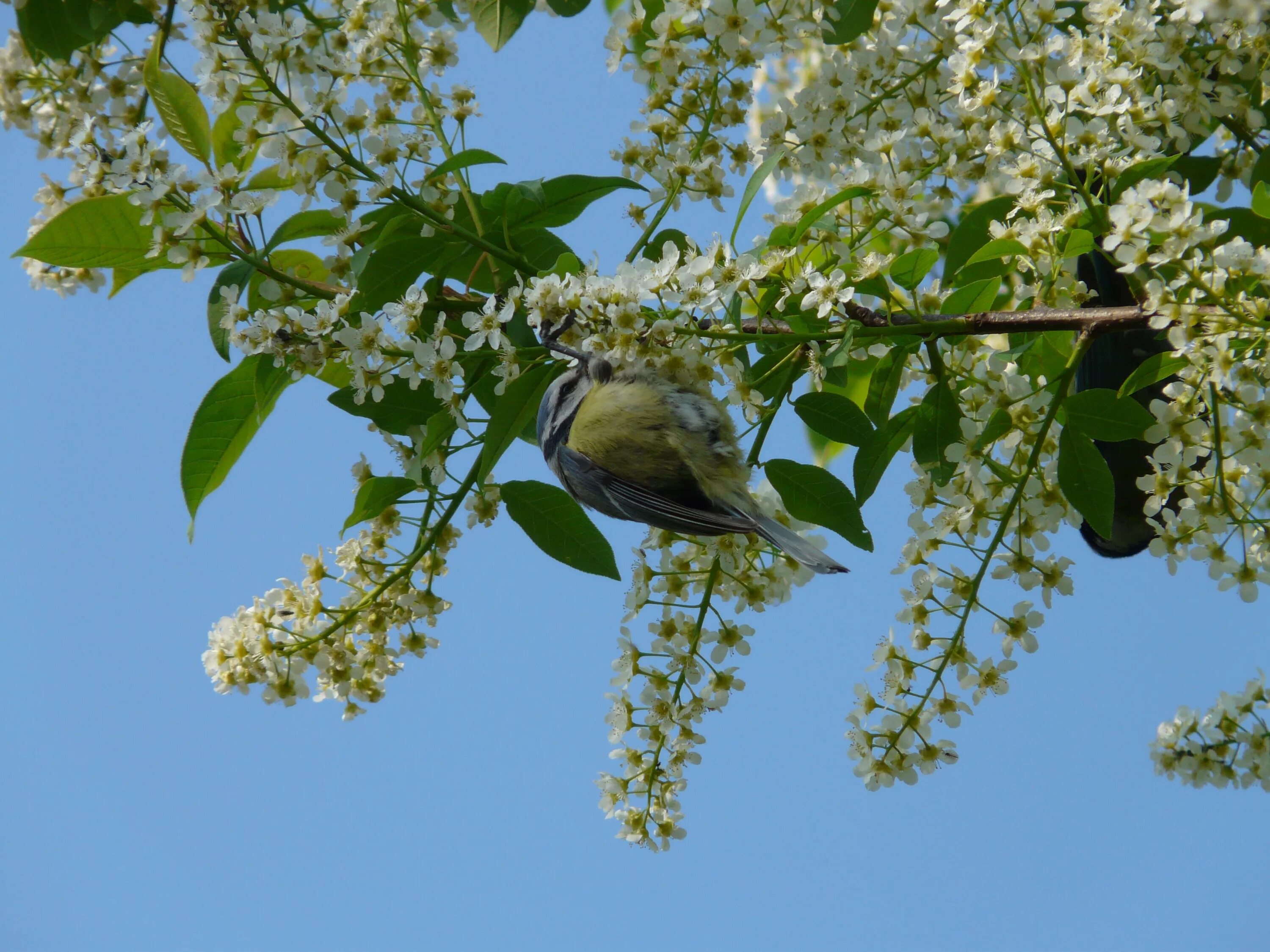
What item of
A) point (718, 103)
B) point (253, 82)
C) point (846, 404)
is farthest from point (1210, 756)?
point (253, 82)

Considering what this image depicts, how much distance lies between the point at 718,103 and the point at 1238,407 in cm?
126

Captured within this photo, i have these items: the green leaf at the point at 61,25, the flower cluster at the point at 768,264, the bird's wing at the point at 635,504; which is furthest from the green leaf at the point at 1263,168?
the green leaf at the point at 61,25

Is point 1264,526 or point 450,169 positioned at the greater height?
point 450,169

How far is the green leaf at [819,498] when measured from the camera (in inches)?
88.4

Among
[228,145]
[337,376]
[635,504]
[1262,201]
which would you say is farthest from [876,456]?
[228,145]

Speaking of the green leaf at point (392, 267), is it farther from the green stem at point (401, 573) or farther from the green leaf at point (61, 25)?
the green leaf at point (61, 25)

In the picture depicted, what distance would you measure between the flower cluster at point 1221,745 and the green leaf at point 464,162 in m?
2.51

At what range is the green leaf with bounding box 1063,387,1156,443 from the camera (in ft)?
6.80

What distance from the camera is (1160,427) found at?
2059 mm

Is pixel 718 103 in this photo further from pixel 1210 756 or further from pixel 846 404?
pixel 1210 756

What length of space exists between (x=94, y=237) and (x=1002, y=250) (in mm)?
1824

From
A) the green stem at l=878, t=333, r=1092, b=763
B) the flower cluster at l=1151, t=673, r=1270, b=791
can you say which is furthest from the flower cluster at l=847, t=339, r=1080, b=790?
the flower cluster at l=1151, t=673, r=1270, b=791

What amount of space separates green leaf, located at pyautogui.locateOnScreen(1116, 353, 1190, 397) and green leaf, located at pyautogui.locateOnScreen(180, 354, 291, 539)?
5.65 feet

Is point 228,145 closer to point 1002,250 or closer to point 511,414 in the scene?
point 511,414
